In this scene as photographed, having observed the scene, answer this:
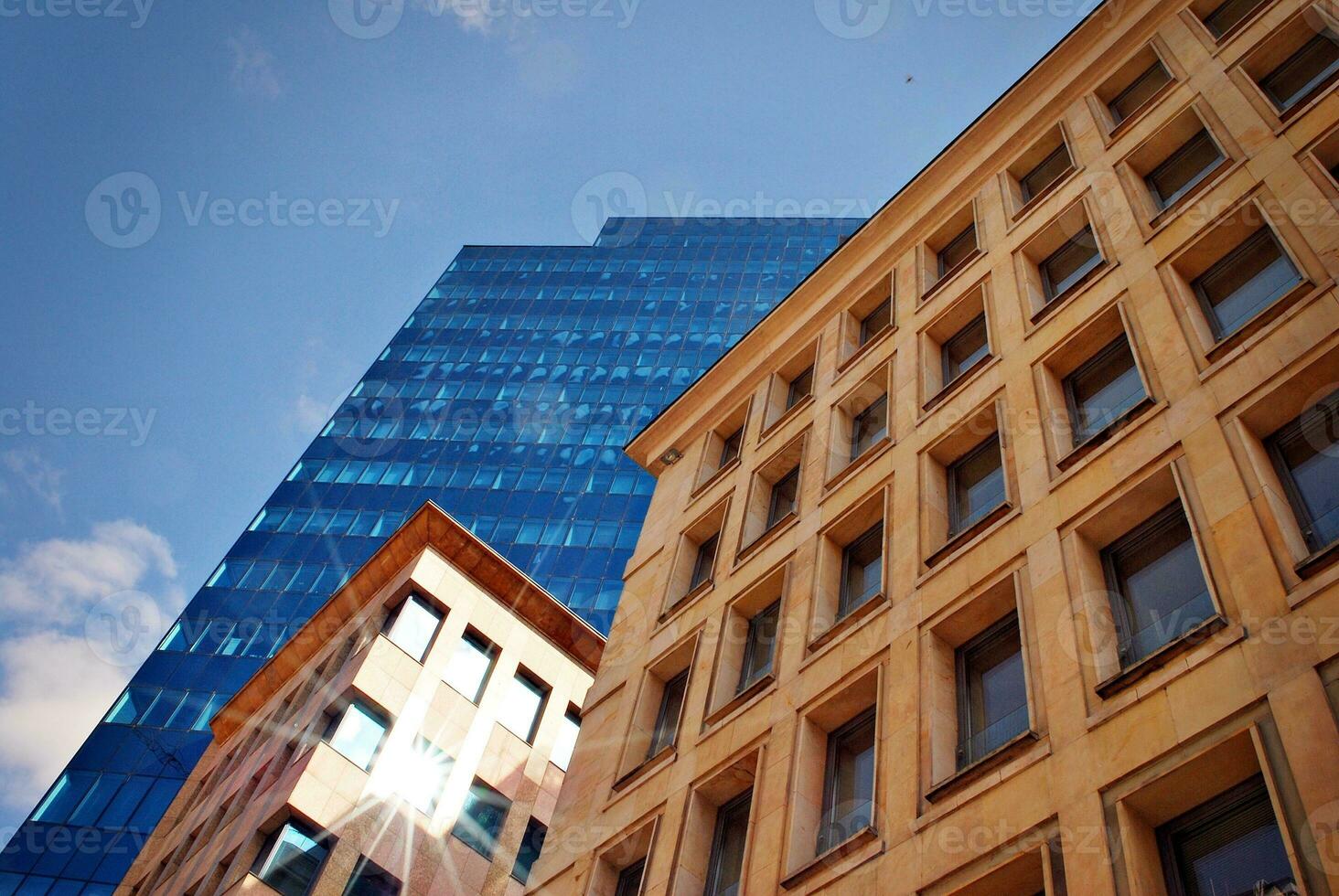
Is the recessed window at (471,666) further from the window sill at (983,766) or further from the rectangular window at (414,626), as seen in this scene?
the window sill at (983,766)

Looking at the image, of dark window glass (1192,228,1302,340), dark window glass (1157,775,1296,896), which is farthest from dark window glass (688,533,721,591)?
dark window glass (1157,775,1296,896)

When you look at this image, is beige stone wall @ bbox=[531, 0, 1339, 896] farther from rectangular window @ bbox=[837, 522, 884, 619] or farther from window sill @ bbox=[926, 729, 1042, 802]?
rectangular window @ bbox=[837, 522, 884, 619]

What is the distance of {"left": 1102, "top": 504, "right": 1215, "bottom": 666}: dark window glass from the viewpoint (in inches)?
535

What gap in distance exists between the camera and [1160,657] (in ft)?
41.2

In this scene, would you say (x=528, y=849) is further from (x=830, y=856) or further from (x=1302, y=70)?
(x=1302, y=70)

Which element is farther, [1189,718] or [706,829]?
[706,829]

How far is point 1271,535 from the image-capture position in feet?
41.8

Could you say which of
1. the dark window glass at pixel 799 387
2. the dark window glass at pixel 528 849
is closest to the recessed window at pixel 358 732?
the dark window glass at pixel 528 849

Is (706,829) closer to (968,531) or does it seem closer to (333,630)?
(968,531)

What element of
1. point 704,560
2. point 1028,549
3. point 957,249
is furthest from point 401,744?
point 1028,549

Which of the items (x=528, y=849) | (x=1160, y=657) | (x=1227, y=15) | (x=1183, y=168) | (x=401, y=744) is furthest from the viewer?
(x=528, y=849)

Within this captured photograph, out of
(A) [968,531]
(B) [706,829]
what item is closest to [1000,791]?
(A) [968,531]

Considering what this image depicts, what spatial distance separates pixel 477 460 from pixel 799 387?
193 feet

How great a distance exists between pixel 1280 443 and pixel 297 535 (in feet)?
237
